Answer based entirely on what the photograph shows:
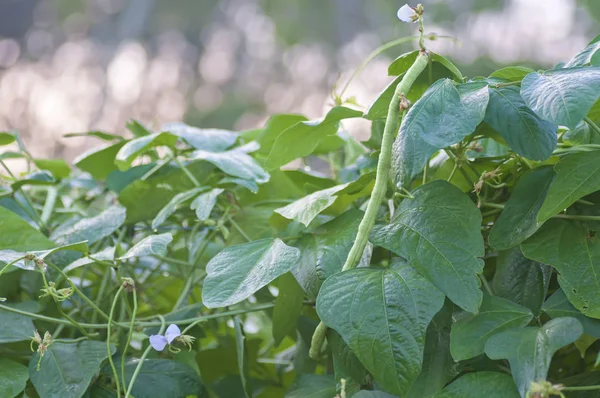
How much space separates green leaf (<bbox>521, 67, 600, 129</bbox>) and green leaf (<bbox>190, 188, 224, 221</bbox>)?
0.67 feet

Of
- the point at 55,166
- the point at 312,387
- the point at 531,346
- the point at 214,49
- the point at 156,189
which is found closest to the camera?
the point at 531,346

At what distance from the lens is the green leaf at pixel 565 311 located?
31 centimetres

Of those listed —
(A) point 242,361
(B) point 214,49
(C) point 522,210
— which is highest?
(C) point 522,210

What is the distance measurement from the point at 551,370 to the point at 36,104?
18.6ft

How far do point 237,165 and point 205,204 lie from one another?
46mm

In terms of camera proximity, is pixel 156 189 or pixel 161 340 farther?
pixel 156 189

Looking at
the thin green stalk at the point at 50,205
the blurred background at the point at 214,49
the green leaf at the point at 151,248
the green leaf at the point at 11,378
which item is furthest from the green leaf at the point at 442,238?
the blurred background at the point at 214,49

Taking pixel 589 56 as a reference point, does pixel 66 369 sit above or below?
below

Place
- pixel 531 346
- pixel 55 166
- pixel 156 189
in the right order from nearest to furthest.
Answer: pixel 531 346 < pixel 156 189 < pixel 55 166

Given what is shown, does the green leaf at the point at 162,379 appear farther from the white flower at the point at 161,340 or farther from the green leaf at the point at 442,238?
the green leaf at the point at 442,238

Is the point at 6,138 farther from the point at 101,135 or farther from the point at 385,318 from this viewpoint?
the point at 385,318

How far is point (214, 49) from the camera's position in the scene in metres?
7.09

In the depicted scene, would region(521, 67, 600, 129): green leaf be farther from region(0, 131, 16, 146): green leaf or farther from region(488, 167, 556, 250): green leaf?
region(0, 131, 16, 146): green leaf

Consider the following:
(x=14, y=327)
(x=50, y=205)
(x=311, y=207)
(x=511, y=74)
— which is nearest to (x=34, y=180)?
(x=50, y=205)
